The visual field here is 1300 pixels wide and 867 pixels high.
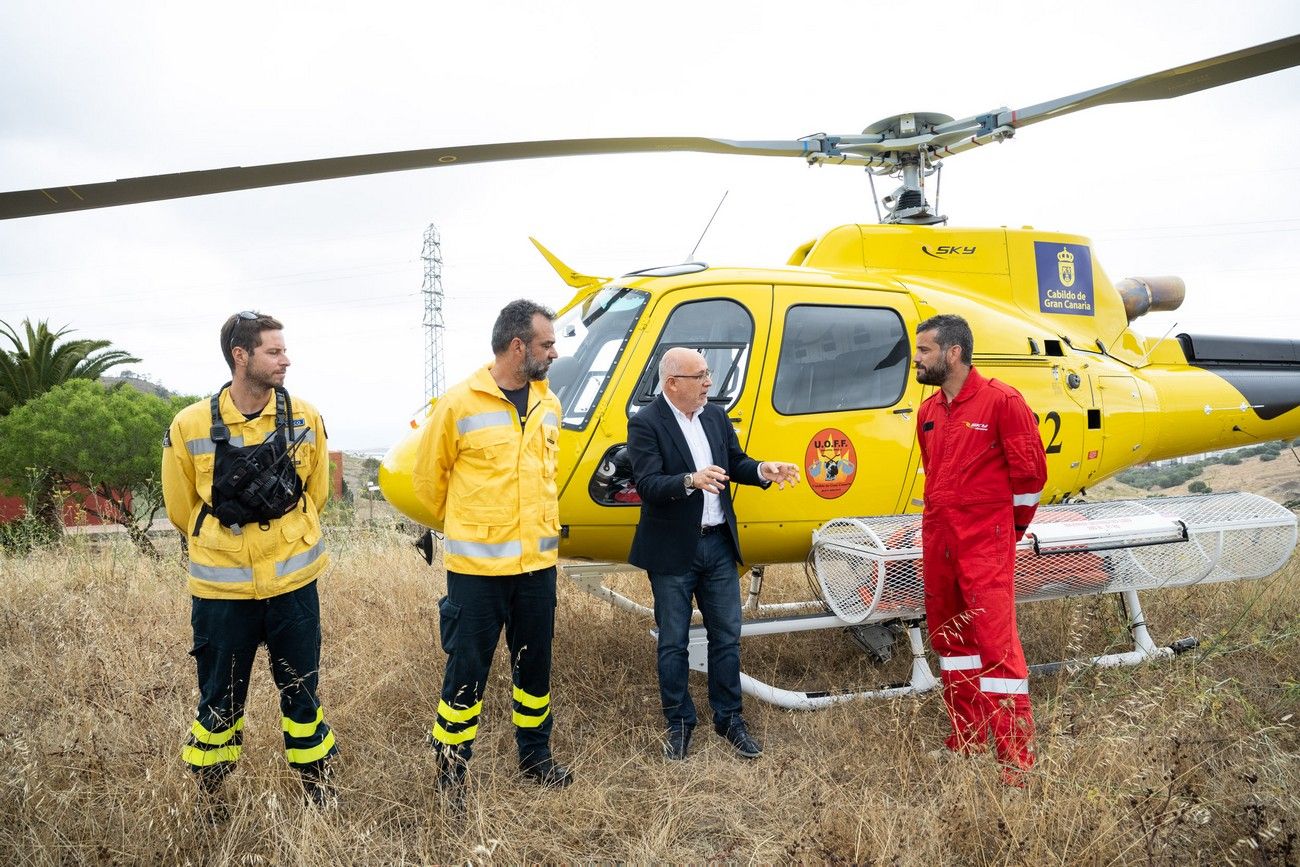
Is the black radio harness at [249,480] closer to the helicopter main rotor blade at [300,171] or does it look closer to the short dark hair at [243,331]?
the short dark hair at [243,331]

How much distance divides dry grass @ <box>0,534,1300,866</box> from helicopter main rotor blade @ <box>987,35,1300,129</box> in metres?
2.84

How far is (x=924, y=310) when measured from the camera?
4.96 meters

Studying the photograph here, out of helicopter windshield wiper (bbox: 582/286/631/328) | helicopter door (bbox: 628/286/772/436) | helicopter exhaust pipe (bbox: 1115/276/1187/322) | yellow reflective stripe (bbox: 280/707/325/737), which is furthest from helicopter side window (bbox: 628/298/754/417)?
helicopter exhaust pipe (bbox: 1115/276/1187/322)

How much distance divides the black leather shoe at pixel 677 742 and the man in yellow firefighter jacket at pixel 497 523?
0.53 metres

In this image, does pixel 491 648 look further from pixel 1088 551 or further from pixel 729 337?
pixel 1088 551

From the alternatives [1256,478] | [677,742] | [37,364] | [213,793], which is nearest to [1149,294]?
[677,742]

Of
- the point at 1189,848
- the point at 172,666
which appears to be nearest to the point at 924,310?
the point at 1189,848

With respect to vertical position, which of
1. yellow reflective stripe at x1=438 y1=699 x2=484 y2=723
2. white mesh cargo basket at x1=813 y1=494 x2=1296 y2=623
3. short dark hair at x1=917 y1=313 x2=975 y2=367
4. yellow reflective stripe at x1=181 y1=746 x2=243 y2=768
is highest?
short dark hair at x1=917 y1=313 x2=975 y2=367

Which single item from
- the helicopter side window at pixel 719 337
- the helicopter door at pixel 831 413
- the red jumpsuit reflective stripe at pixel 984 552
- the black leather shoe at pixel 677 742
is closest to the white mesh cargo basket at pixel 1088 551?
the helicopter door at pixel 831 413

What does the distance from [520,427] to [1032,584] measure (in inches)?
117

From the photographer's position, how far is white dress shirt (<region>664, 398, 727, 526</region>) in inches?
154

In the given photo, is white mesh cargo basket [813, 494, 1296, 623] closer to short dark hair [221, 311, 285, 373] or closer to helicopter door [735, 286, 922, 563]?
helicopter door [735, 286, 922, 563]

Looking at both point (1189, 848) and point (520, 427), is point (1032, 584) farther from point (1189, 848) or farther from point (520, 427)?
point (520, 427)

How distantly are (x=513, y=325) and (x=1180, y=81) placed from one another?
11.3ft
